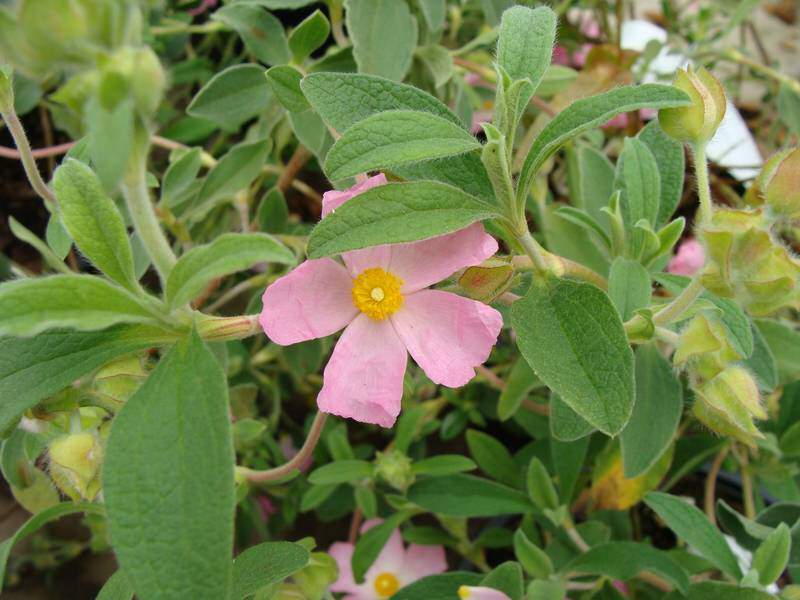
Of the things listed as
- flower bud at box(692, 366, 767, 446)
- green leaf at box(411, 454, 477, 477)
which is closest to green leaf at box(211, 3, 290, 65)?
green leaf at box(411, 454, 477, 477)

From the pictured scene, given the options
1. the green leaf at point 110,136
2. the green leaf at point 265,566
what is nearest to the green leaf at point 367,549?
the green leaf at point 265,566

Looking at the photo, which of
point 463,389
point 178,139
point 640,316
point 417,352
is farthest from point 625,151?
point 178,139

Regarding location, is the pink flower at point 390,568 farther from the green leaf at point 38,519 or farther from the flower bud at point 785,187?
the flower bud at point 785,187

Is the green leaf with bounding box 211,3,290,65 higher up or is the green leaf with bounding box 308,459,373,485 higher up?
the green leaf with bounding box 211,3,290,65

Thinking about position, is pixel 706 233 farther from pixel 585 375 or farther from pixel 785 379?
pixel 785 379

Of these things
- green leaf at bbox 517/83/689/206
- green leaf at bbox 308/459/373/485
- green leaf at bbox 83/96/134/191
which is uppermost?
green leaf at bbox 83/96/134/191

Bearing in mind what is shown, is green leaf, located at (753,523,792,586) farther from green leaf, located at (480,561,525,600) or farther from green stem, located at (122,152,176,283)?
green stem, located at (122,152,176,283)
